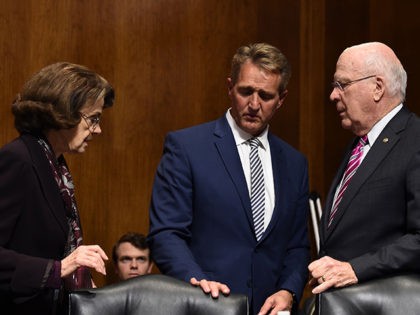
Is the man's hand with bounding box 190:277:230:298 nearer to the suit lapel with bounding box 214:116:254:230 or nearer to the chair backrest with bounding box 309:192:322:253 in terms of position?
the suit lapel with bounding box 214:116:254:230

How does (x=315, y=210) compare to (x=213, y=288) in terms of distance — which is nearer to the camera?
(x=213, y=288)

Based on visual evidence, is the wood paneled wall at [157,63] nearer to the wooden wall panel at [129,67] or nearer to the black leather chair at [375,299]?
the wooden wall panel at [129,67]

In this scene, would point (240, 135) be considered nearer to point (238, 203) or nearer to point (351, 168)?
point (238, 203)

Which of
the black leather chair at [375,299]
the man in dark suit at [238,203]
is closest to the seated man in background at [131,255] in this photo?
the man in dark suit at [238,203]

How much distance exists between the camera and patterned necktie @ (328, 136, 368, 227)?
3404 mm

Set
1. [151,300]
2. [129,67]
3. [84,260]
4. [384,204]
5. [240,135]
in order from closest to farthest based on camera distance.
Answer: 1. [151,300]
2. [84,260]
3. [384,204]
4. [240,135]
5. [129,67]

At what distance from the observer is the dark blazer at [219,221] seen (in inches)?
139

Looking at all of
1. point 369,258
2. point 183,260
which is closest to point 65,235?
point 183,260

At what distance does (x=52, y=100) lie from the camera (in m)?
3.29

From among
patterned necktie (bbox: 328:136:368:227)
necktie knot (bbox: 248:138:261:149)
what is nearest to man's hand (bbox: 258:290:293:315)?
patterned necktie (bbox: 328:136:368:227)

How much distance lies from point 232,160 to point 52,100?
760 millimetres

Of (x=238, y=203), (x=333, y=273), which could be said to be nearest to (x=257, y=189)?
(x=238, y=203)

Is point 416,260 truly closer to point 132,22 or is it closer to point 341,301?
point 341,301

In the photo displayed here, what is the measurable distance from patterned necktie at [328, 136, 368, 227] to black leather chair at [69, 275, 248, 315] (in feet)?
2.17
